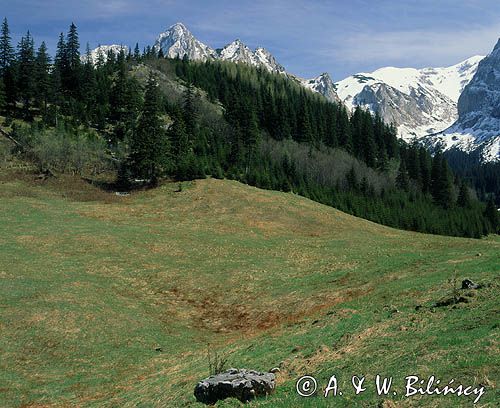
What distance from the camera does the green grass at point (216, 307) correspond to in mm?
17484

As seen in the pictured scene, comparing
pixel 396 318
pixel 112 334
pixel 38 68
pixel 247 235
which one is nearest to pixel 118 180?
pixel 247 235

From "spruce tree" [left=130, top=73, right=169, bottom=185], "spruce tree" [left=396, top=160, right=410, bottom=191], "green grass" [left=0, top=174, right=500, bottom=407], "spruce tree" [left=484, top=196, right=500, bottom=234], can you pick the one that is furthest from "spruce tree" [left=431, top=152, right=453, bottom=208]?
"spruce tree" [left=130, top=73, right=169, bottom=185]

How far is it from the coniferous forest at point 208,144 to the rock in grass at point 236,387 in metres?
68.2

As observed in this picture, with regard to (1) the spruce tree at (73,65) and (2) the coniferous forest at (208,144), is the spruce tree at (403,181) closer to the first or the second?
(2) the coniferous forest at (208,144)

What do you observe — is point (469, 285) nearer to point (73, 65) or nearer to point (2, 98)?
point (2, 98)

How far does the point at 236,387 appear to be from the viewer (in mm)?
15250

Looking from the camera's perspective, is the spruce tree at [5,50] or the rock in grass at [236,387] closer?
the rock in grass at [236,387]

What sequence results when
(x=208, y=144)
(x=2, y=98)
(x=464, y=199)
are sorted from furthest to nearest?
(x=464, y=199)
(x=208, y=144)
(x=2, y=98)

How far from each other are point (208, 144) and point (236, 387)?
95.3 metres

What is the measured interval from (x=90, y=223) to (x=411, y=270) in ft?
131

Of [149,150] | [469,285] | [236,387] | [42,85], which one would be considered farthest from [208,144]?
[236,387]

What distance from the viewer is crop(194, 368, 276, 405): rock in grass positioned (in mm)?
15242

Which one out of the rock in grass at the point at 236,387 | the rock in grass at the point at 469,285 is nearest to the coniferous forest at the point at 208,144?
the rock in grass at the point at 469,285

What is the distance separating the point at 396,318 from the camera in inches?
877
